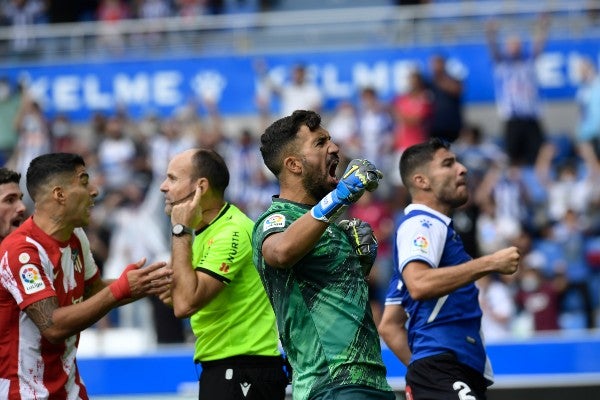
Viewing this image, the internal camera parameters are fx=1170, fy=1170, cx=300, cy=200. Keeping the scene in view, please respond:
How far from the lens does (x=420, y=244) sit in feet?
23.5

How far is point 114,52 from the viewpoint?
20719 millimetres

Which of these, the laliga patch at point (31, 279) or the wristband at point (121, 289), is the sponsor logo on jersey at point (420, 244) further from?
the laliga patch at point (31, 279)

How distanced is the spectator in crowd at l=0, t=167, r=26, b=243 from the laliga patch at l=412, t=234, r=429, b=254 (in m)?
2.47

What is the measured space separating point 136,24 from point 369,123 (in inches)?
224

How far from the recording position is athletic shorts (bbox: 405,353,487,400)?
7133mm

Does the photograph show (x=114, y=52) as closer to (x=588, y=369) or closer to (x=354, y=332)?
(x=588, y=369)

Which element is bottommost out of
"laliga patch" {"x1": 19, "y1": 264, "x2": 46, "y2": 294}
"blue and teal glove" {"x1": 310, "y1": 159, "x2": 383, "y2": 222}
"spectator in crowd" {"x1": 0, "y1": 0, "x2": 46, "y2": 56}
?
"laliga patch" {"x1": 19, "y1": 264, "x2": 46, "y2": 294}

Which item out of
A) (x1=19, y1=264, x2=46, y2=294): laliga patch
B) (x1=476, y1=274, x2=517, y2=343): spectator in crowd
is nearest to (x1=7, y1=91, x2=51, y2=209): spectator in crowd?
(x1=476, y1=274, x2=517, y2=343): spectator in crowd

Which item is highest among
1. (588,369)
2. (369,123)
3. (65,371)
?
(369,123)

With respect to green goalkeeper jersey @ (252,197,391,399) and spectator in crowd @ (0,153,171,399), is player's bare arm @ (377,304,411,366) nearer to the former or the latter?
green goalkeeper jersey @ (252,197,391,399)

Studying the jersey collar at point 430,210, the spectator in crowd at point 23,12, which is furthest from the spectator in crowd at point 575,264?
the spectator in crowd at point 23,12

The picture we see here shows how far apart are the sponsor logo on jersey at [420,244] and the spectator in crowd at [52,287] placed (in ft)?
5.18

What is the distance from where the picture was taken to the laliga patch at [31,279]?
21.5 feet

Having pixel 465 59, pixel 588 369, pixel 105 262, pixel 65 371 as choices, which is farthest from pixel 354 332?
pixel 465 59
